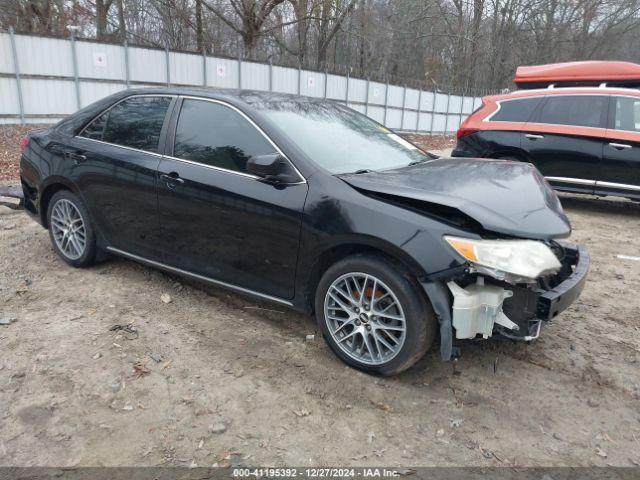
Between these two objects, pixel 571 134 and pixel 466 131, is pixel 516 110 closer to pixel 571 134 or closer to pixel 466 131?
pixel 466 131

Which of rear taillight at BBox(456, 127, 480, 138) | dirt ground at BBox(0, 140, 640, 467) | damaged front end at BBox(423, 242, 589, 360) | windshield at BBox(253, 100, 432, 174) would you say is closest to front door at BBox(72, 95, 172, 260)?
dirt ground at BBox(0, 140, 640, 467)

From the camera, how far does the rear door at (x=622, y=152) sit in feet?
23.0

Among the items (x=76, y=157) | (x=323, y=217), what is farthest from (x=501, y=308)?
(x=76, y=157)

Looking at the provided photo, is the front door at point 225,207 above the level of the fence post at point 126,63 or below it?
below

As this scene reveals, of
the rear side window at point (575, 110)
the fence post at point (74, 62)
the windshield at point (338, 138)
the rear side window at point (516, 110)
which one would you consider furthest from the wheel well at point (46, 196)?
the fence post at point (74, 62)

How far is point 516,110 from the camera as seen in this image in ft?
26.0

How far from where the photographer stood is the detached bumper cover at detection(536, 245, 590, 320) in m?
2.79

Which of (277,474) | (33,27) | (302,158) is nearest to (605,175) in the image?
(302,158)

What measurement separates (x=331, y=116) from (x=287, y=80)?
16.6 metres

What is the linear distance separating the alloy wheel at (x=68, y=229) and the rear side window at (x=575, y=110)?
6428 millimetres

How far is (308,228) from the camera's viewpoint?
3.19 meters

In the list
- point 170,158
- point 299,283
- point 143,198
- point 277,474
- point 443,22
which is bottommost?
point 277,474

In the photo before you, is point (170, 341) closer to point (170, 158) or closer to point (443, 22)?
point (170, 158)

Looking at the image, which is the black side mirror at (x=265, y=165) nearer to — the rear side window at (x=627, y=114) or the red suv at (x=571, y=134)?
the red suv at (x=571, y=134)
